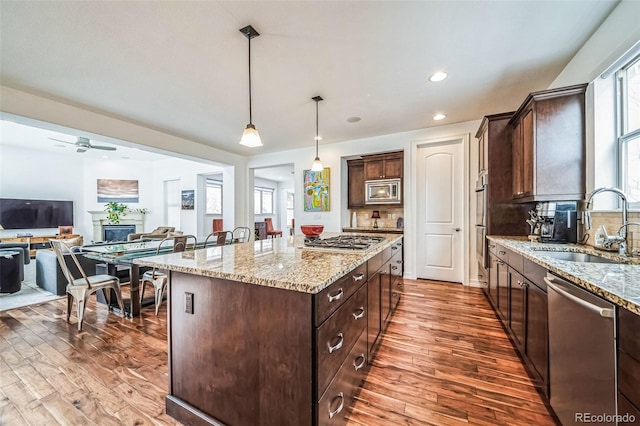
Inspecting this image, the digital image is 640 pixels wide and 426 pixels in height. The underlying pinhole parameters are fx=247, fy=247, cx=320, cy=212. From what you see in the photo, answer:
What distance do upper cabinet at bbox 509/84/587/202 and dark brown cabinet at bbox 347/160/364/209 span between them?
9.46 feet

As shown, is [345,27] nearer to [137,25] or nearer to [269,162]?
[137,25]

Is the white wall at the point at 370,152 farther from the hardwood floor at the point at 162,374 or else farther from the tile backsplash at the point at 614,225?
the tile backsplash at the point at 614,225

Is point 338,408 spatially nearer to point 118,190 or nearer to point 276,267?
point 276,267

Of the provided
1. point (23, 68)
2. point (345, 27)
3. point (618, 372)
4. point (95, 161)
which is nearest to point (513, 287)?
point (618, 372)

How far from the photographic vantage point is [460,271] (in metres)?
3.99

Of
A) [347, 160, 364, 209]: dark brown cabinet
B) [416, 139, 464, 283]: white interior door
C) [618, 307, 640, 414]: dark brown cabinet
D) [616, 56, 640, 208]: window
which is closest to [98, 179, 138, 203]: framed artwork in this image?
[347, 160, 364, 209]: dark brown cabinet

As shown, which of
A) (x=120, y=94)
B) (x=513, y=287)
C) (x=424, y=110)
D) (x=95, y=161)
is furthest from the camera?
(x=95, y=161)

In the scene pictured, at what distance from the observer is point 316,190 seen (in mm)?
5090

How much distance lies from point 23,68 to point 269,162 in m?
3.85

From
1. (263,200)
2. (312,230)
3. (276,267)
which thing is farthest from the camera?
(263,200)

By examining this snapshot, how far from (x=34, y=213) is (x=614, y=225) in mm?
10703

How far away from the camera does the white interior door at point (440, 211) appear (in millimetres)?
3990

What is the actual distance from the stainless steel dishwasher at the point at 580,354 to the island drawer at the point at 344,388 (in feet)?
3.33

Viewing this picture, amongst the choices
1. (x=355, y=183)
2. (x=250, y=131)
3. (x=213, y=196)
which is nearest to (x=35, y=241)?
(x=213, y=196)
